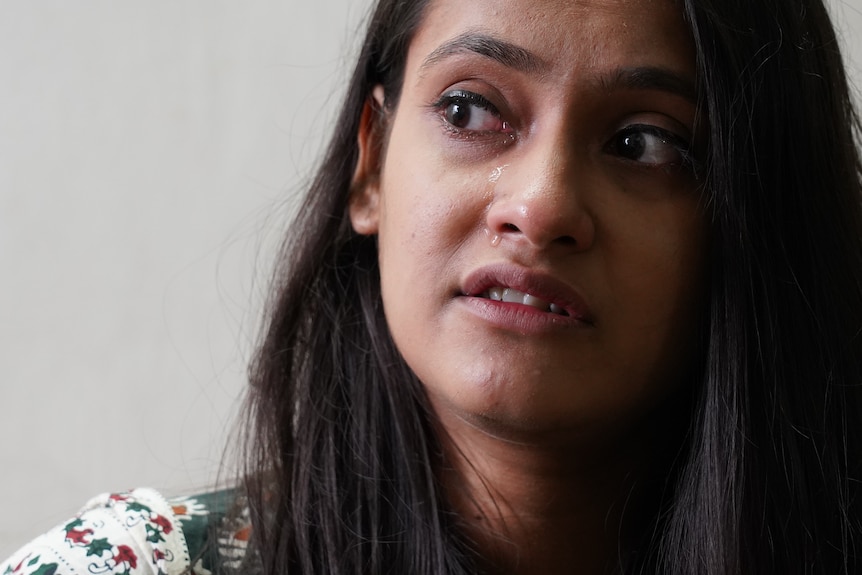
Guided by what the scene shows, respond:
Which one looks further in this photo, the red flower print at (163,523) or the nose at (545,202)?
the red flower print at (163,523)

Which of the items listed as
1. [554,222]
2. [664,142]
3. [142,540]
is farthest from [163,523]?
[664,142]

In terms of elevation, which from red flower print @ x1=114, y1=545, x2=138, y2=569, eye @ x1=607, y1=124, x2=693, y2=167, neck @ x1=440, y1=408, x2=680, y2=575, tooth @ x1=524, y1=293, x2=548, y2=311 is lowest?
red flower print @ x1=114, y1=545, x2=138, y2=569

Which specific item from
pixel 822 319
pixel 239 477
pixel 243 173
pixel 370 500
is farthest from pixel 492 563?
→ pixel 243 173

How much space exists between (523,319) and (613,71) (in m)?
0.22

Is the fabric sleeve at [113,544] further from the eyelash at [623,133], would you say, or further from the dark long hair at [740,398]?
the eyelash at [623,133]

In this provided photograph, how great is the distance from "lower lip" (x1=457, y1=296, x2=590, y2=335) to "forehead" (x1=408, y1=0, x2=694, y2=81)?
0.19m

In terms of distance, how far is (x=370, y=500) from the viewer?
3.05 ft

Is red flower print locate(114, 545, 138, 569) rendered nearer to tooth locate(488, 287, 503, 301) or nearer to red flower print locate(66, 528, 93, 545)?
red flower print locate(66, 528, 93, 545)

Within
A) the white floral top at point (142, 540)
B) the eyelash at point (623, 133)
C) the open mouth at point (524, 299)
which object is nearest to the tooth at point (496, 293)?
the open mouth at point (524, 299)

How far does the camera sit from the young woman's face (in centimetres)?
79

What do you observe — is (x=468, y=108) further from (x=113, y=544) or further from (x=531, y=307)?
(x=113, y=544)

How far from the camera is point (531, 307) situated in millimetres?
792

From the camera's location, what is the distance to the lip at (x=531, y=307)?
789 mm

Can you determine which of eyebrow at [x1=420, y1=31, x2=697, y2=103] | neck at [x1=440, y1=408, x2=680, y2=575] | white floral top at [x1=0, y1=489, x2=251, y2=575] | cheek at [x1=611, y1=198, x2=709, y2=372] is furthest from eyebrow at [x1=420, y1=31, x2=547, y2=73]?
white floral top at [x1=0, y1=489, x2=251, y2=575]
